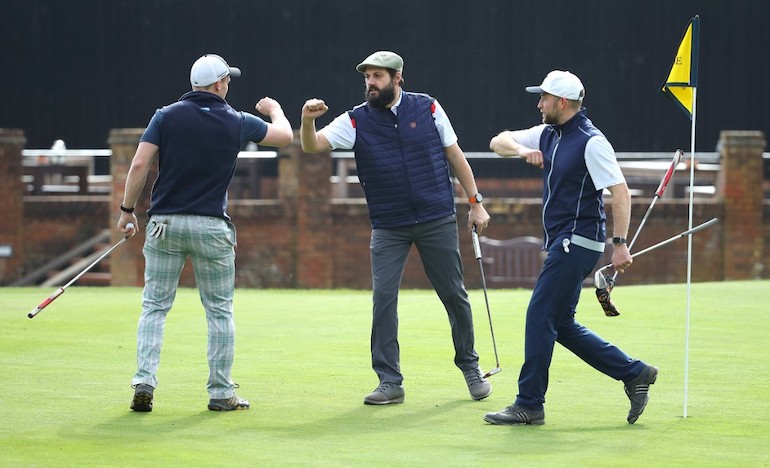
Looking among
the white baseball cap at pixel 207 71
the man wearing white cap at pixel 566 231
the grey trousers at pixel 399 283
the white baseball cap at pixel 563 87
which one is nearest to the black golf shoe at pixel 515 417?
the man wearing white cap at pixel 566 231

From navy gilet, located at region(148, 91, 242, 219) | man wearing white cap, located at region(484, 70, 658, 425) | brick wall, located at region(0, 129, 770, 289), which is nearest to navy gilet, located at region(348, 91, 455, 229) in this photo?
navy gilet, located at region(148, 91, 242, 219)

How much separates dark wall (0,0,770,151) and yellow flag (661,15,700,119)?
20878 millimetres

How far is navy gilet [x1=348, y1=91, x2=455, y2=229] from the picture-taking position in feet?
26.9

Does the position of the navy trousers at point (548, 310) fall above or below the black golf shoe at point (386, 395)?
above

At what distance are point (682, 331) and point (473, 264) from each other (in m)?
10.1

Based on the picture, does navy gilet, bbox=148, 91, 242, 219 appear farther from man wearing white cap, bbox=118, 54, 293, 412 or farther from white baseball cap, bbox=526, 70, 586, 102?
white baseball cap, bbox=526, 70, 586, 102

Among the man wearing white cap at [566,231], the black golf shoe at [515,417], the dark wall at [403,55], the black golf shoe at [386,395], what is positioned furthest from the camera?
the dark wall at [403,55]

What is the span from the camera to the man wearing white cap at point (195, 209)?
24.9ft

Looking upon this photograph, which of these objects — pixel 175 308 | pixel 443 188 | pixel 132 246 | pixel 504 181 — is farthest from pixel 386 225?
pixel 504 181

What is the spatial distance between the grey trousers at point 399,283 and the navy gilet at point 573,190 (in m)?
1.11

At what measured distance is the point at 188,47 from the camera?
29719 millimetres

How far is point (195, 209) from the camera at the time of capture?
7.63 m

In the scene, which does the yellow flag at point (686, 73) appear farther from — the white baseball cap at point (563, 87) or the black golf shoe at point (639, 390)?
the black golf shoe at point (639, 390)

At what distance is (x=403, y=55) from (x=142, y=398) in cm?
2211
